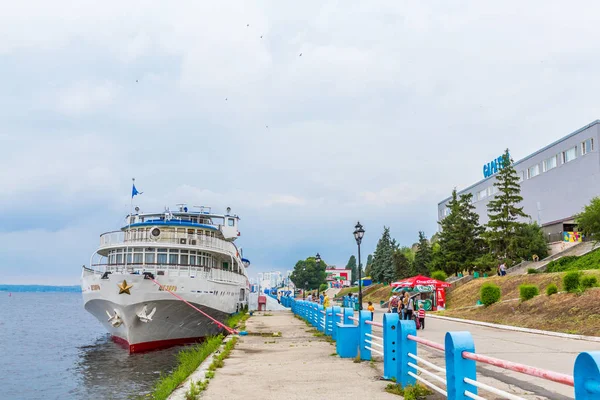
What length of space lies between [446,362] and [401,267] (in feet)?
217

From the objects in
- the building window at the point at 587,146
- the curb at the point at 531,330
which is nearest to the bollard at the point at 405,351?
the curb at the point at 531,330

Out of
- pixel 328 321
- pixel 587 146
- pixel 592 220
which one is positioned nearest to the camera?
pixel 328 321

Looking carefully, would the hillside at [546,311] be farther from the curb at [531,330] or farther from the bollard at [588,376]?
the bollard at [588,376]

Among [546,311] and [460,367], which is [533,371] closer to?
[460,367]

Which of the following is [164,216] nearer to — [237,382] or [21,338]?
[21,338]

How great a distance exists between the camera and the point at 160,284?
24.7 metres

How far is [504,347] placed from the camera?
1501cm

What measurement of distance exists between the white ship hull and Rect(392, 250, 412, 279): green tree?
149ft

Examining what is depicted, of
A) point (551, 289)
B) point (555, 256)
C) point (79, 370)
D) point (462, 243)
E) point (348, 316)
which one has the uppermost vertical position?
point (462, 243)

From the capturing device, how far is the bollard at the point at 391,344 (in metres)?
9.66

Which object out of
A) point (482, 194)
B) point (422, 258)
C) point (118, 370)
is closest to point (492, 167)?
point (482, 194)

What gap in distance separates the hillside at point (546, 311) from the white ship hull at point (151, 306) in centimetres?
1447

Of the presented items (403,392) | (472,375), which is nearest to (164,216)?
(403,392)

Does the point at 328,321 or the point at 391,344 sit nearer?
the point at 391,344
